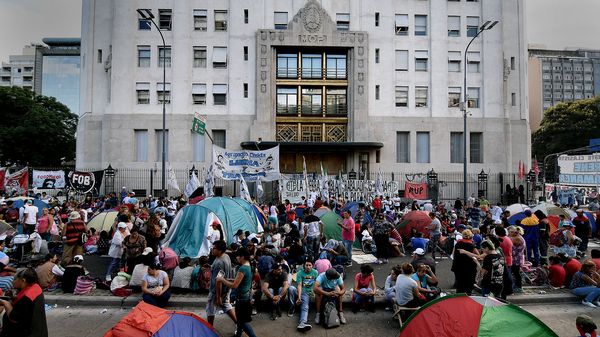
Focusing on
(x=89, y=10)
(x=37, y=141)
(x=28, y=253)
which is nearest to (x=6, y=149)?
(x=37, y=141)

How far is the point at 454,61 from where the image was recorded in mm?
36438

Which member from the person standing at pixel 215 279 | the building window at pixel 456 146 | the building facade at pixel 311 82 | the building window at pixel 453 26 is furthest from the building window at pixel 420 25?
the person standing at pixel 215 279

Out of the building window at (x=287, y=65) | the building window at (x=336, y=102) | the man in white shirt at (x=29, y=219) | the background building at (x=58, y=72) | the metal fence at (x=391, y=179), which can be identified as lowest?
the man in white shirt at (x=29, y=219)

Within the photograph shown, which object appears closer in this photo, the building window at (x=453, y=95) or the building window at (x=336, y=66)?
the building window at (x=336, y=66)

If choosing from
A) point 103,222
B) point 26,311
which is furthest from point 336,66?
point 26,311

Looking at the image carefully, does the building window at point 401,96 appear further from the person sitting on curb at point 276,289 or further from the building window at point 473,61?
the person sitting on curb at point 276,289

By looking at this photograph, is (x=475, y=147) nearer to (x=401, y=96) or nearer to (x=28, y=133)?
(x=401, y=96)

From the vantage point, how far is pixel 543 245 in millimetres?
13344

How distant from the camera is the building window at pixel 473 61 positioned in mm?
36312

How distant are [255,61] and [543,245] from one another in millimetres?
27205

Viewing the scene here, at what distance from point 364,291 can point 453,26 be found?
33.8 metres

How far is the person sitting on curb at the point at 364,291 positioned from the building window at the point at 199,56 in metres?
29.7

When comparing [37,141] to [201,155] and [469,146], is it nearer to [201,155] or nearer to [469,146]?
[201,155]

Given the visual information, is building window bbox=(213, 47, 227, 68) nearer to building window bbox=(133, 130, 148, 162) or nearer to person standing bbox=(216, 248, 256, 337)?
building window bbox=(133, 130, 148, 162)
